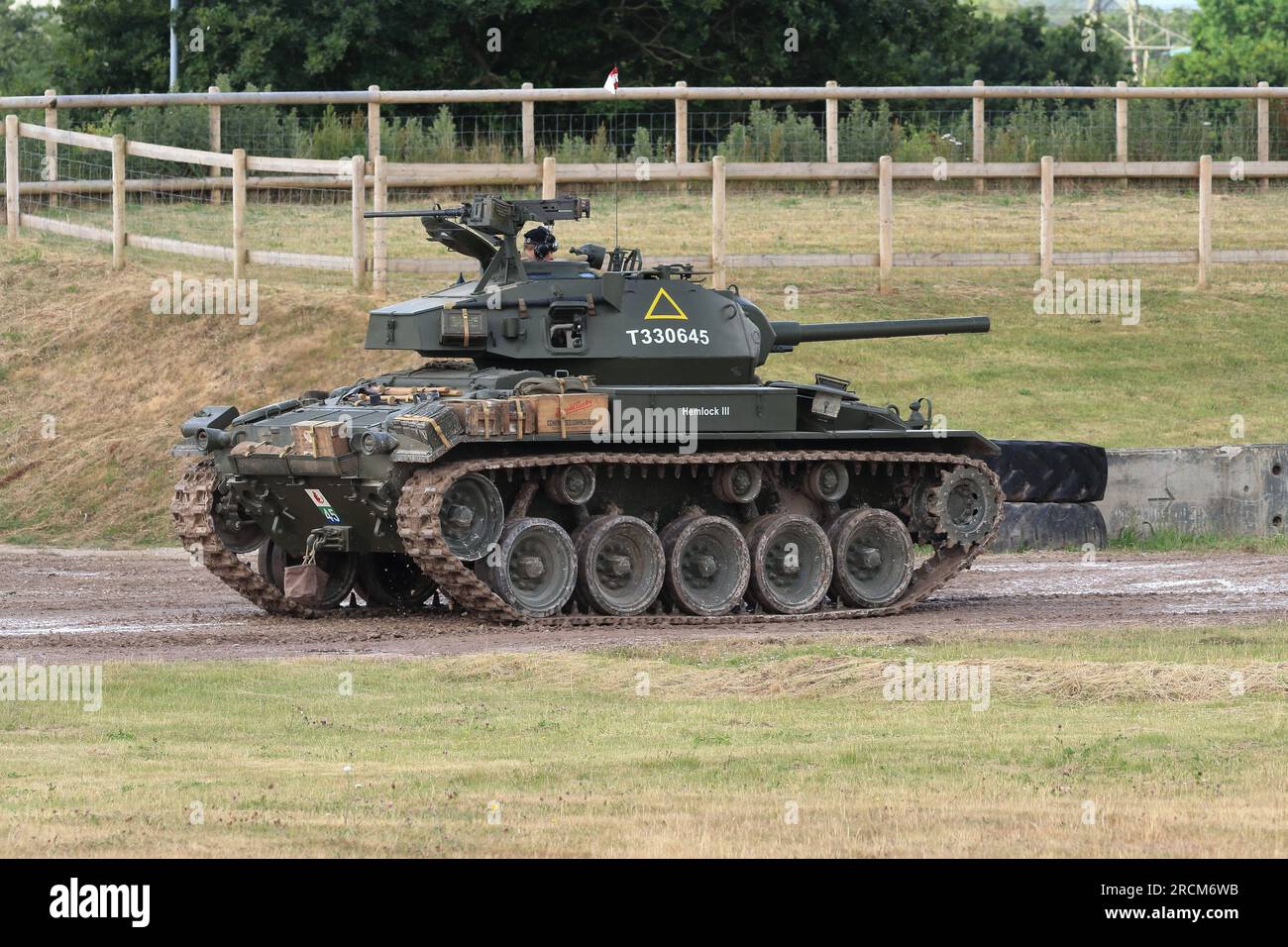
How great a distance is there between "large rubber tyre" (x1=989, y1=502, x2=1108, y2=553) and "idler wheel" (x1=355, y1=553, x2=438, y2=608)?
23.3 feet

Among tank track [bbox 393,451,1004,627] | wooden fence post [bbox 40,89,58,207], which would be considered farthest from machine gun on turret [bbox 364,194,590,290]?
wooden fence post [bbox 40,89,58,207]

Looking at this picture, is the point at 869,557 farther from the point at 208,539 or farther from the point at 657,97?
the point at 657,97

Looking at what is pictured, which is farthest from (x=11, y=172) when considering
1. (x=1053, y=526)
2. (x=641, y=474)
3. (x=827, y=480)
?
(x=1053, y=526)

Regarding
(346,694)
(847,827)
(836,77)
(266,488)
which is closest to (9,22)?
(836,77)

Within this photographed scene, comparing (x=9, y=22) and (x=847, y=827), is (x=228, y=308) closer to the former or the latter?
(x=847, y=827)

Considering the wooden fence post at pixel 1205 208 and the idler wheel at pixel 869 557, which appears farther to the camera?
the wooden fence post at pixel 1205 208

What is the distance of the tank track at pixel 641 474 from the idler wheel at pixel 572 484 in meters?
0.16

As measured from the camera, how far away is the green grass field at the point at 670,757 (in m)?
10.2

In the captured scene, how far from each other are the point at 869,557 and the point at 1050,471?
3.80 m

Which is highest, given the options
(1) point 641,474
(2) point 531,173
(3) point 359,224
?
(2) point 531,173

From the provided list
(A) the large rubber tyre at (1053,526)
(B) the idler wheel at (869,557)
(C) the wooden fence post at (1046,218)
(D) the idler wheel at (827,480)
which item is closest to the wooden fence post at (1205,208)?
(C) the wooden fence post at (1046,218)

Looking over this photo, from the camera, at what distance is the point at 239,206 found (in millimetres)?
29312

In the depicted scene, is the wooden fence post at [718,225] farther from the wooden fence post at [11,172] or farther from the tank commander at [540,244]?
the wooden fence post at [11,172]

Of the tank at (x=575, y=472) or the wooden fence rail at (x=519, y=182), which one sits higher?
the wooden fence rail at (x=519, y=182)
